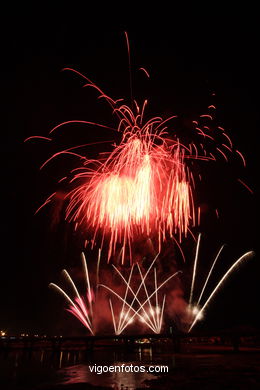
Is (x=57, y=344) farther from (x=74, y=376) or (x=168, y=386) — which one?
(x=168, y=386)

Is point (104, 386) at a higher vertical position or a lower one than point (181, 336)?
lower

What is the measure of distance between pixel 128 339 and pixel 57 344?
37.3ft

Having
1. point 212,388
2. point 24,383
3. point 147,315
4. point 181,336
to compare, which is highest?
point 147,315

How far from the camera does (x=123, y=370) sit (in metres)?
25.9

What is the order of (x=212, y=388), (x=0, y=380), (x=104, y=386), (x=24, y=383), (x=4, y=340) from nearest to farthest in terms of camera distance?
(x=212, y=388)
(x=104, y=386)
(x=24, y=383)
(x=0, y=380)
(x=4, y=340)

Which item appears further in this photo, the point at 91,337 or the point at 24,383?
the point at 91,337

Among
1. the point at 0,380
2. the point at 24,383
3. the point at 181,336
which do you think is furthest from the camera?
the point at 181,336

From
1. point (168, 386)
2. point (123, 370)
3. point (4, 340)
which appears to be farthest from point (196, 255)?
point (4, 340)

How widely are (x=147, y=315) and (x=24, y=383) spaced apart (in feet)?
129

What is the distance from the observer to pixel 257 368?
21750mm

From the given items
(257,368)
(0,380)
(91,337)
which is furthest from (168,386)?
(91,337)

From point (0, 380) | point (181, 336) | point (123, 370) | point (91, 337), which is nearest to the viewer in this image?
point (0, 380)

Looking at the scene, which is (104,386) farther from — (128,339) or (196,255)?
(128,339)

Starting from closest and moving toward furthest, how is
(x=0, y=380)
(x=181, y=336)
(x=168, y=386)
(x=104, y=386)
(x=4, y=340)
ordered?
(x=168, y=386), (x=104, y=386), (x=0, y=380), (x=181, y=336), (x=4, y=340)
